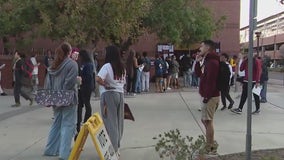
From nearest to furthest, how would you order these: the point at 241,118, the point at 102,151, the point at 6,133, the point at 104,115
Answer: the point at 102,151 < the point at 104,115 < the point at 6,133 < the point at 241,118

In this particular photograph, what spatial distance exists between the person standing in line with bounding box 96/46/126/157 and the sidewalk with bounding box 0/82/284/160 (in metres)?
0.59

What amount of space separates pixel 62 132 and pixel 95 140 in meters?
1.81

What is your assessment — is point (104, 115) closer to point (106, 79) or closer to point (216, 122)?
point (106, 79)

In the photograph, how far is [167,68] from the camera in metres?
20.7

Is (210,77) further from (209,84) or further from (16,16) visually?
(16,16)

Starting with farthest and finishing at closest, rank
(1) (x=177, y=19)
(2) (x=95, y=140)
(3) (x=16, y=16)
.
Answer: (1) (x=177, y=19) < (3) (x=16, y=16) < (2) (x=95, y=140)

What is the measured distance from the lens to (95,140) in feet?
17.9

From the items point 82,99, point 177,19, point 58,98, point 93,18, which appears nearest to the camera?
point 58,98

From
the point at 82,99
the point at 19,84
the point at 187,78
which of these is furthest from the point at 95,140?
the point at 187,78

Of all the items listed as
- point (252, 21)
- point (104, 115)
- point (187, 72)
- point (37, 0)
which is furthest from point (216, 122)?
point (187, 72)

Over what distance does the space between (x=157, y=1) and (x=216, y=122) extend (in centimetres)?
1055

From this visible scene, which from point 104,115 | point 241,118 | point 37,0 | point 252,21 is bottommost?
point 241,118

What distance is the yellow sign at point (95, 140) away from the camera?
5469 mm

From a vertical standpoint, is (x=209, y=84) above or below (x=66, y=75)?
below
